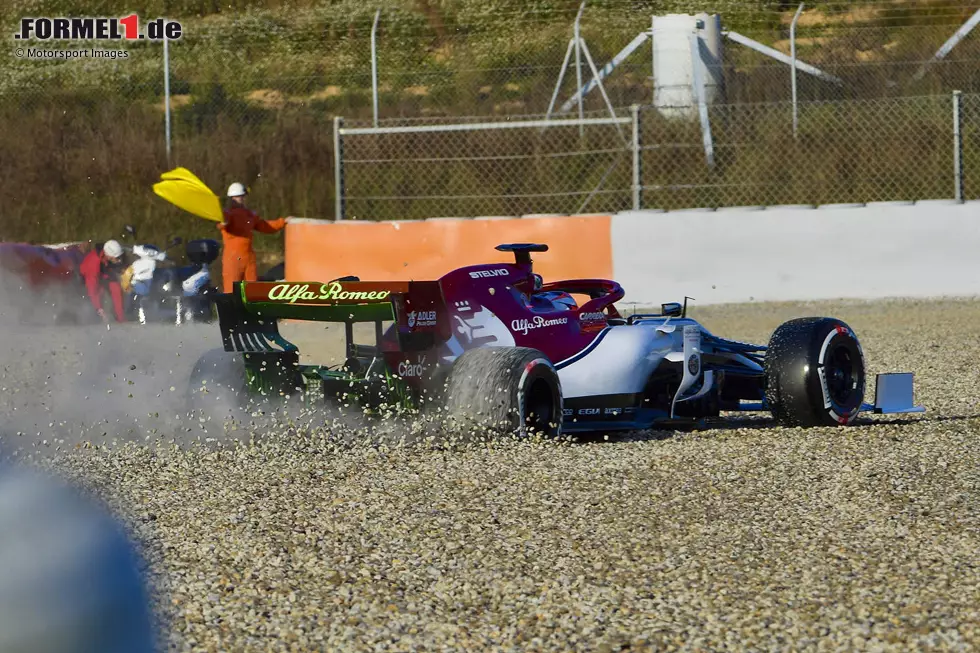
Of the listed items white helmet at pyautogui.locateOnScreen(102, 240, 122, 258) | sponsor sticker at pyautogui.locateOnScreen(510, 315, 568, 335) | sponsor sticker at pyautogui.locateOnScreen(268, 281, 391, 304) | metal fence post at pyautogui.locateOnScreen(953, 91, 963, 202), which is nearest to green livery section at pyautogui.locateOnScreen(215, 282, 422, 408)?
sponsor sticker at pyautogui.locateOnScreen(268, 281, 391, 304)

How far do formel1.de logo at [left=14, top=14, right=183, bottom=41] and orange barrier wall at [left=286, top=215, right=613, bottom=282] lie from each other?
1568 centimetres

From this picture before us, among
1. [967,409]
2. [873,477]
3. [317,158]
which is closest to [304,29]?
[317,158]

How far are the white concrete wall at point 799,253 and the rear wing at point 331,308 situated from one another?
28.3 feet

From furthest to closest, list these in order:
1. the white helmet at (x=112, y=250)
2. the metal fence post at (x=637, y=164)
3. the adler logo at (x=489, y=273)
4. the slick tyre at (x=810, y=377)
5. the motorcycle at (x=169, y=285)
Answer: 1. the metal fence post at (x=637, y=164)
2. the white helmet at (x=112, y=250)
3. the motorcycle at (x=169, y=285)
4. the slick tyre at (x=810, y=377)
5. the adler logo at (x=489, y=273)

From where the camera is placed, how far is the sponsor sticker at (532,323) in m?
7.30

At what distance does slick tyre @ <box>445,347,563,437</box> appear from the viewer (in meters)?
6.65

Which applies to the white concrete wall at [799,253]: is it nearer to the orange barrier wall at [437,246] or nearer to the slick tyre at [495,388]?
the orange barrier wall at [437,246]

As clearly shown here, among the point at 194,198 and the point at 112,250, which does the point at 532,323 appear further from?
the point at 112,250

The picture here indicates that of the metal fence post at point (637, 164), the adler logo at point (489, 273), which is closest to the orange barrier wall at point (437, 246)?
the metal fence post at point (637, 164)

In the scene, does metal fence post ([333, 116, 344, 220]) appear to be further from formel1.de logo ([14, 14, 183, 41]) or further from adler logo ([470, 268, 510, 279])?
formel1.de logo ([14, 14, 183, 41])

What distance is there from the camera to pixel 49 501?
4.37 meters

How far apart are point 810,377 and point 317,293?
2.72 metres

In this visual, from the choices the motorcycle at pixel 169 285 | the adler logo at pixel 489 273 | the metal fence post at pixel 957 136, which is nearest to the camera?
the adler logo at pixel 489 273

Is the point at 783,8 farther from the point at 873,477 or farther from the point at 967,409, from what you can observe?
the point at 873,477
